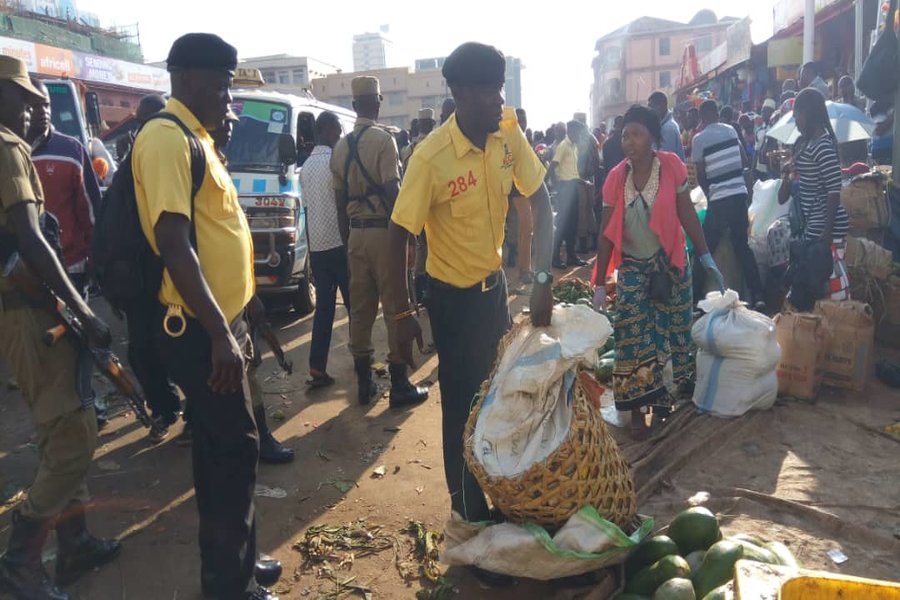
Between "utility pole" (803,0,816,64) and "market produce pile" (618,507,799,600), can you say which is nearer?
"market produce pile" (618,507,799,600)

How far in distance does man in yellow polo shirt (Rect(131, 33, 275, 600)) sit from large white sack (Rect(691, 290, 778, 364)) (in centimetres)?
304

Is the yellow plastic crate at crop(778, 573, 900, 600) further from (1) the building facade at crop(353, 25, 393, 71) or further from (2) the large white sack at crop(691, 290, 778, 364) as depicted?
(1) the building facade at crop(353, 25, 393, 71)

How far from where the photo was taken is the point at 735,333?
172 inches

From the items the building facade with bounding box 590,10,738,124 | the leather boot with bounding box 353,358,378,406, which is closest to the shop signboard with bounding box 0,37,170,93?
the leather boot with bounding box 353,358,378,406

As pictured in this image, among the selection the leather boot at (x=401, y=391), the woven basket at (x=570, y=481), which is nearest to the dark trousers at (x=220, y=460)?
the woven basket at (x=570, y=481)

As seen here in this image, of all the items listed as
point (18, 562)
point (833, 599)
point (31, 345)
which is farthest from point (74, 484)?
point (833, 599)

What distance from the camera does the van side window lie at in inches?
304

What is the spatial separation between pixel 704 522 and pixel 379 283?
9.77ft

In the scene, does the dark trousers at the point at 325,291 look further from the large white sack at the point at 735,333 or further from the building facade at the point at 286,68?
the building facade at the point at 286,68

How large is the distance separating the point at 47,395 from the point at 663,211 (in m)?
3.38

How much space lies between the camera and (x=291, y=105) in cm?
758

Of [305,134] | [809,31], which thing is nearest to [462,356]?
[305,134]

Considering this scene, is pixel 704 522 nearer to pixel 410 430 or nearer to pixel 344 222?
pixel 410 430

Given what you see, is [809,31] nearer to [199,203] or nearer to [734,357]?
[734,357]
